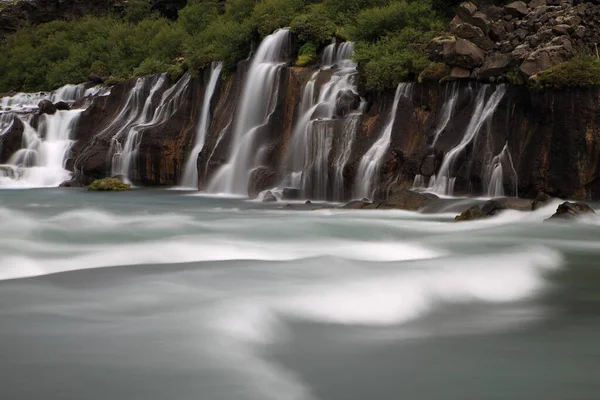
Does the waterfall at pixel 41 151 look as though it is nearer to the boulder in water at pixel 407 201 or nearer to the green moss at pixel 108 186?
the green moss at pixel 108 186

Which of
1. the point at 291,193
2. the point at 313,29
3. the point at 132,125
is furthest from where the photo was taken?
the point at 132,125

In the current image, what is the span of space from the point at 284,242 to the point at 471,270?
368 cm

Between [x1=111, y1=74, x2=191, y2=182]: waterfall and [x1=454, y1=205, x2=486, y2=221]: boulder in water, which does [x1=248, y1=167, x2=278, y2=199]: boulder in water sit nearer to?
[x1=111, y1=74, x2=191, y2=182]: waterfall

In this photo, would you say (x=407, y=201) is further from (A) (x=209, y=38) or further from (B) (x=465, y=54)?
(A) (x=209, y=38)

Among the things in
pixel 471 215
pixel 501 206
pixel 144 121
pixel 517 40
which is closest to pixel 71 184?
pixel 144 121

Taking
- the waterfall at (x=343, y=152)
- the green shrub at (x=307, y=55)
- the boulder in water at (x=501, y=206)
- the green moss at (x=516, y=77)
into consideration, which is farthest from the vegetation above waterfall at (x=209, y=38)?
the boulder in water at (x=501, y=206)

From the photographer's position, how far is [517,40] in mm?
18281

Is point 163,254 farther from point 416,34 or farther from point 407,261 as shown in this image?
point 416,34

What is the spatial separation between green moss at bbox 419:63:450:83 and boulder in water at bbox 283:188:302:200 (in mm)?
4856

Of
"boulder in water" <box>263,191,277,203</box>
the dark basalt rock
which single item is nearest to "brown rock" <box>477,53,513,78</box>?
"boulder in water" <box>263,191,277,203</box>

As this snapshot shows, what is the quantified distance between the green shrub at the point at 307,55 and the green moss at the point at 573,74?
378 inches

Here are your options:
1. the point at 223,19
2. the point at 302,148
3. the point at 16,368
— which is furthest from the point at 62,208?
the point at 223,19

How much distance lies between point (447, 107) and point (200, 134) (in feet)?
40.3

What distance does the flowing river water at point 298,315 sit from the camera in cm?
468
